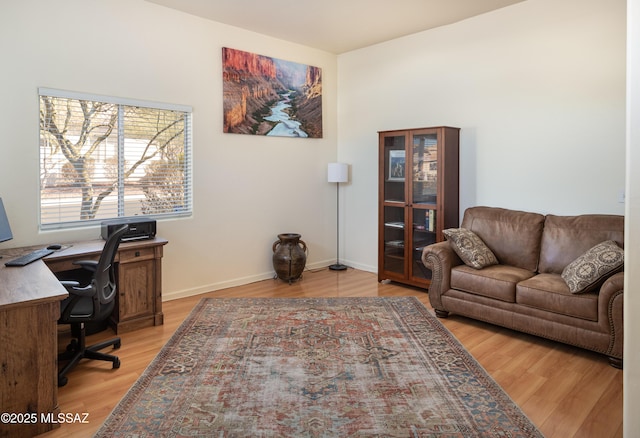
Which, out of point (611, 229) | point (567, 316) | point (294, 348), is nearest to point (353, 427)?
point (294, 348)

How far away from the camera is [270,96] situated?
17.5ft

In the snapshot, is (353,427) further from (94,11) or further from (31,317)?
(94,11)

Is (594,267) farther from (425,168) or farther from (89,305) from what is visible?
(89,305)

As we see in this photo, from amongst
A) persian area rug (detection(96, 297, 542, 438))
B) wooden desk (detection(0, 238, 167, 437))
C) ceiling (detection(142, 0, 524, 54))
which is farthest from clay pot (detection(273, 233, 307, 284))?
wooden desk (detection(0, 238, 167, 437))

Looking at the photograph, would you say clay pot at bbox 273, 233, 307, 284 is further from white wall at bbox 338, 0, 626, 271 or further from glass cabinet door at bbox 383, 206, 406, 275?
white wall at bbox 338, 0, 626, 271

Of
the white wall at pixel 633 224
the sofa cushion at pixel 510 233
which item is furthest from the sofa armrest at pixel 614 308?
the white wall at pixel 633 224

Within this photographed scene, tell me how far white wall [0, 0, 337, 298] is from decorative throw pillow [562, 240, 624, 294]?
10.8 ft

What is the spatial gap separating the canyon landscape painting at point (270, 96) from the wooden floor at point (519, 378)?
2253mm

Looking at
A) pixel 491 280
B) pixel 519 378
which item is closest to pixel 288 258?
pixel 491 280

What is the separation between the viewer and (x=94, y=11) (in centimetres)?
393

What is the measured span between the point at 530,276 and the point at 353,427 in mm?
2249

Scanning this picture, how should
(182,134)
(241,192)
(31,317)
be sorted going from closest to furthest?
(31,317) < (182,134) < (241,192)

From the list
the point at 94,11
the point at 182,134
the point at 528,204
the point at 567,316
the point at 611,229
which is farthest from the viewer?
the point at 182,134

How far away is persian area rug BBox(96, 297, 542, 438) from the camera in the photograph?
231 centimetres
